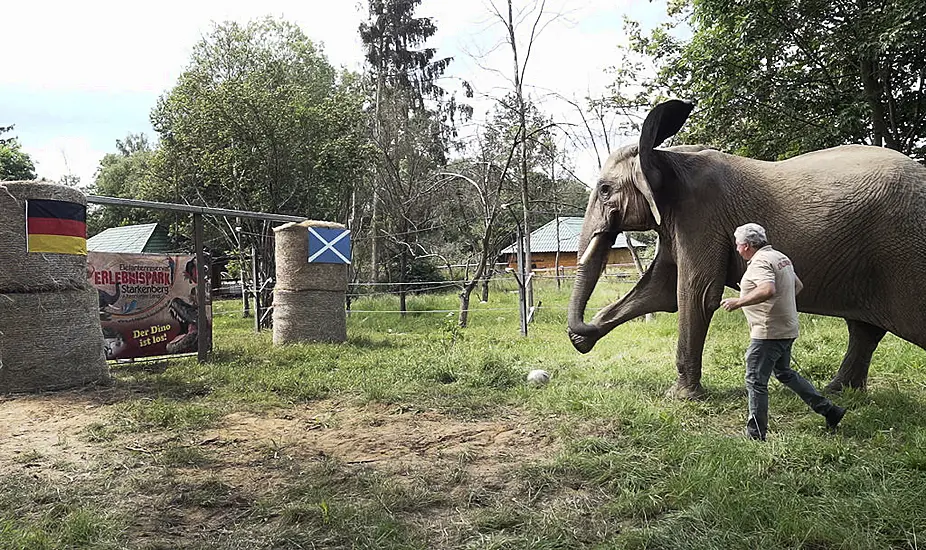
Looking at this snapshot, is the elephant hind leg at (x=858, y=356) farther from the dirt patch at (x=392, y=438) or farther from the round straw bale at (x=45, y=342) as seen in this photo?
the round straw bale at (x=45, y=342)

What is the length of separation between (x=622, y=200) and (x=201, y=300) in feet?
19.8

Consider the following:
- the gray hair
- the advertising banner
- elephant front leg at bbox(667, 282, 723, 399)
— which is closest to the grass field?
elephant front leg at bbox(667, 282, 723, 399)

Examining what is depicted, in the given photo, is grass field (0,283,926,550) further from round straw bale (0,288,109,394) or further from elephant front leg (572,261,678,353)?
elephant front leg (572,261,678,353)

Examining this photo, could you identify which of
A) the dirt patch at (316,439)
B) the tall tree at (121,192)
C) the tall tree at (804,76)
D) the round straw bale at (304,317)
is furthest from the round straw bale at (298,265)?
the tall tree at (121,192)

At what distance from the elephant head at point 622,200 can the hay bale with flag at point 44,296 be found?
5.11m

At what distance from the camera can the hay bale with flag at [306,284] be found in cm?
1049

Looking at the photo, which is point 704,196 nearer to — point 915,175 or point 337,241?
Result: point 915,175

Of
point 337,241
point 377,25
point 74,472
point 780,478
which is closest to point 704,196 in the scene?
point 780,478

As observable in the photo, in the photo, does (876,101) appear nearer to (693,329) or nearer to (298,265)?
(693,329)

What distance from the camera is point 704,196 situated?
19.2 feet

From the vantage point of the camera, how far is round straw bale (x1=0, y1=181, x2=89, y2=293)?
269 inches

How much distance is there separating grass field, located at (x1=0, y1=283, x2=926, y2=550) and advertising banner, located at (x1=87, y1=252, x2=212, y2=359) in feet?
4.66

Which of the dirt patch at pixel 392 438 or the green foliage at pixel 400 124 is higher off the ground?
the green foliage at pixel 400 124

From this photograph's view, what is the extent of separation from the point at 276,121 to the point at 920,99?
13.2 m
